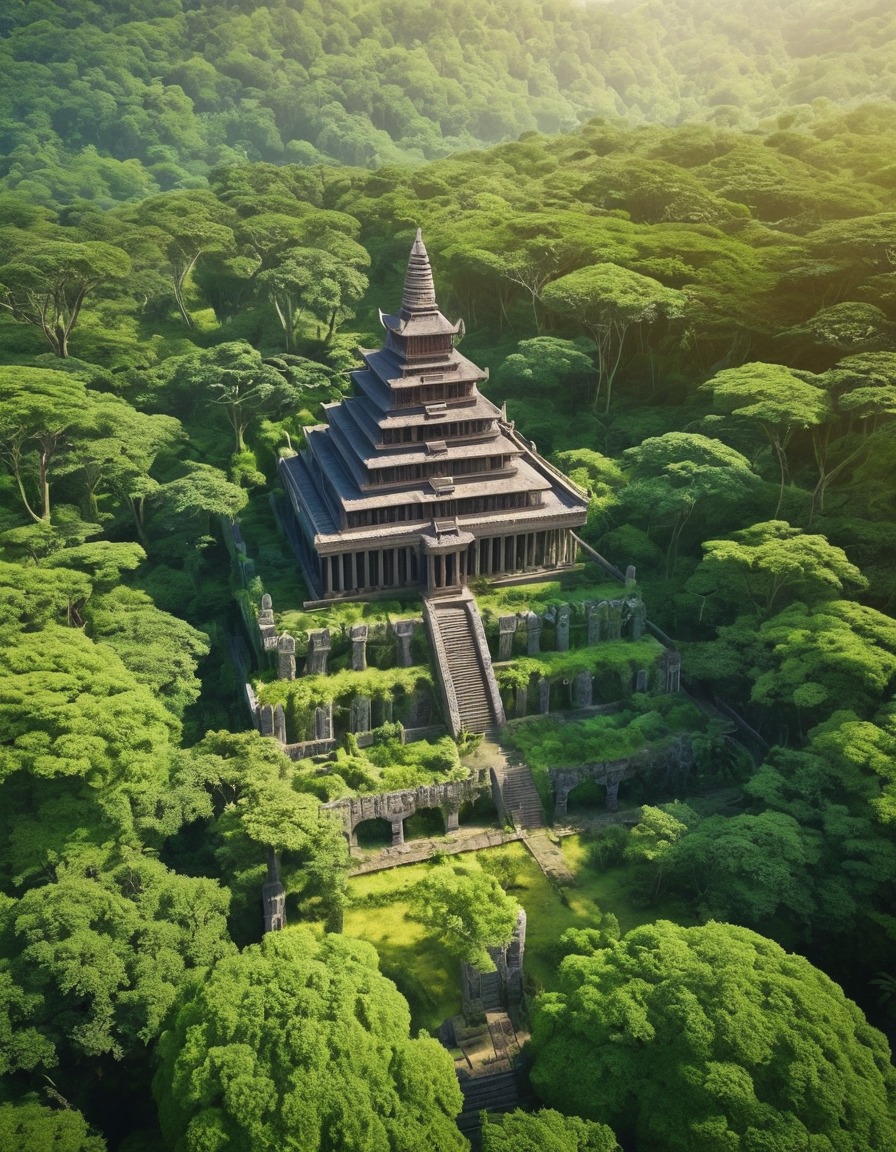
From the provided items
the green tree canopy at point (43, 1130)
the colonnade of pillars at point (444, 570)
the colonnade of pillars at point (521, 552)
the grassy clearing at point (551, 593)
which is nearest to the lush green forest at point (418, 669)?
the green tree canopy at point (43, 1130)

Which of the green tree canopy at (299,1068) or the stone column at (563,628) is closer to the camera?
the green tree canopy at (299,1068)

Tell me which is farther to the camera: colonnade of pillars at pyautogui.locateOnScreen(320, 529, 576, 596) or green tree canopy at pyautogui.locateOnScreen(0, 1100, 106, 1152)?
colonnade of pillars at pyautogui.locateOnScreen(320, 529, 576, 596)

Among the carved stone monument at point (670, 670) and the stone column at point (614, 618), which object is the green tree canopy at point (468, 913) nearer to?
the carved stone monument at point (670, 670)

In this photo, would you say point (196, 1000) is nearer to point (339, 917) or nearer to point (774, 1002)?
point (339, 917)

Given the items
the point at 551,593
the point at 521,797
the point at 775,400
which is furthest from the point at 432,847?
the point at 775,400

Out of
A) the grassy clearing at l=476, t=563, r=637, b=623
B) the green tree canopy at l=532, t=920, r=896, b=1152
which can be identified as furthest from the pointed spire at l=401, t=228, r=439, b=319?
the green tree canopy at l=532, t=920, r=896, b=1152

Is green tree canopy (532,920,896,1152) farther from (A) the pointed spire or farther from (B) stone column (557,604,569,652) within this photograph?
(A) the pointed spire

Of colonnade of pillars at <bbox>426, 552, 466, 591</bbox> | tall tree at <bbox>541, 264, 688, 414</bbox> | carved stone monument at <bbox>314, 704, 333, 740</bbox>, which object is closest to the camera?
carved stone monument at <bbox>314, 704, 333, 740</bbox>
